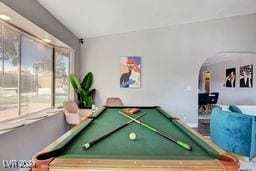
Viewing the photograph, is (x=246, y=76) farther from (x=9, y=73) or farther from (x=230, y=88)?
(x=9, y=73)

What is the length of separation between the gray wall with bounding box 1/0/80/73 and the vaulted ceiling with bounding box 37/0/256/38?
0.10 meters

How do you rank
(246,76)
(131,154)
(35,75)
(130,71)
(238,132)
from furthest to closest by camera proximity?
(246,76), (130,71), (35,75), (238,132), (131,154)

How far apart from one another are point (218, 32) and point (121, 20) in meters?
3.01

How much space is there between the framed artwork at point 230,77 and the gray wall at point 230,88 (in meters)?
0.17

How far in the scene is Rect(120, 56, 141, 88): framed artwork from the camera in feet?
21.3

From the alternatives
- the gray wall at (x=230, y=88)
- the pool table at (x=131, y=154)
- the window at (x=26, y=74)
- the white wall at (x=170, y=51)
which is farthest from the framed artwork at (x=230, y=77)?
the pool table at (x=131, y=154)

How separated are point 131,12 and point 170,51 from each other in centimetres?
217

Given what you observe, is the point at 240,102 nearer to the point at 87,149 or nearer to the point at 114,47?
the point at 114,47

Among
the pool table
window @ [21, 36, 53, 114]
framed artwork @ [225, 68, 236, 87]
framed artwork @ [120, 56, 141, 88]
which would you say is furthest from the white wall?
framed artwork @ [225, 68, 236, 87]

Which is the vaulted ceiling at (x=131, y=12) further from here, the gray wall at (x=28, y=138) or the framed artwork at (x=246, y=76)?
the framed artwork at (x=246, y=76)

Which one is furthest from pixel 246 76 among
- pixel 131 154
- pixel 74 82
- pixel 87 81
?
pixel 131 154

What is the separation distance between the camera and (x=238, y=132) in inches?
151

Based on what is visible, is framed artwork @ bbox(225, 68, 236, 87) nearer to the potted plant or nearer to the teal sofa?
the potted plant

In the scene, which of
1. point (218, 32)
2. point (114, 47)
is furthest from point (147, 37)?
point (218, 32)
